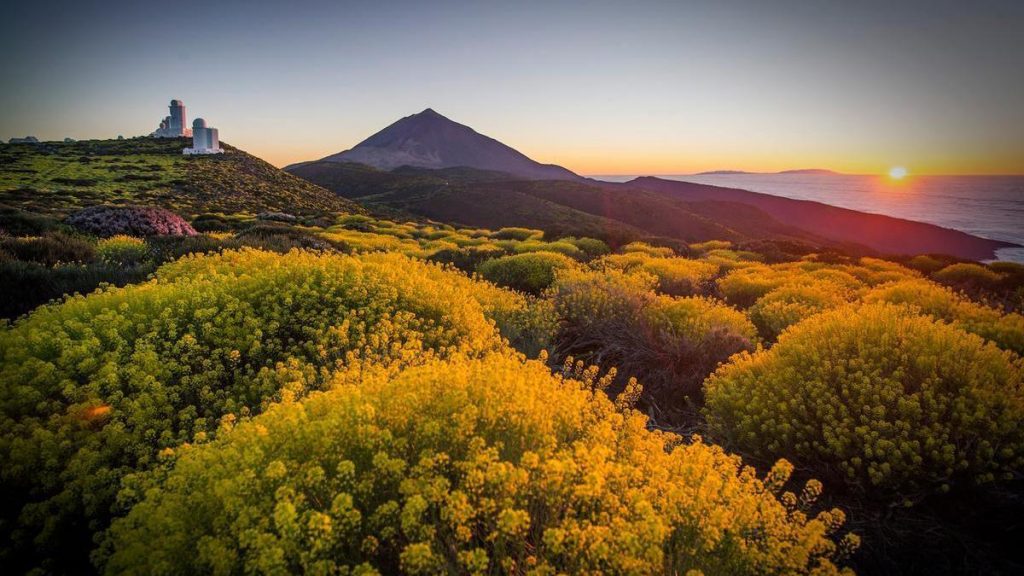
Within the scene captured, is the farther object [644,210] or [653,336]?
Answer: [644,210]

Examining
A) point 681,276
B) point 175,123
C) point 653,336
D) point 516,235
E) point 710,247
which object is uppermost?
point 175,123

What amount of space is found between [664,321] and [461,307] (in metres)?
3.30

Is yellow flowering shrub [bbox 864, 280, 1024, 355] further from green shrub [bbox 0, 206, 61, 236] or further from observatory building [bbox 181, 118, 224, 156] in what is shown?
observatory building [bbox 181, 118, 224, 156]

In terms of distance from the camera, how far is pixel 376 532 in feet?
8.60

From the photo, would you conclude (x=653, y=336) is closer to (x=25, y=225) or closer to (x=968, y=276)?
(x=968, y=276)

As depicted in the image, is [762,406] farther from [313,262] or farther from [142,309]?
[142,309]

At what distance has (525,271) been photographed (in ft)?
40.9

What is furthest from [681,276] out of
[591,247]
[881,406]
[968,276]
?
[968,276]

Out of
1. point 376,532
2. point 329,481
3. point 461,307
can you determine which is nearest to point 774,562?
point 376,532

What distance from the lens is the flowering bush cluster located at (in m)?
15.1

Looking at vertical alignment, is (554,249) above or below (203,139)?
below

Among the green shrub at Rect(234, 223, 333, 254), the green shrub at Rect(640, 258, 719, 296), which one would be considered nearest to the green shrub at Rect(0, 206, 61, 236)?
the green shrub at Rect(234, 223, 333, 254)

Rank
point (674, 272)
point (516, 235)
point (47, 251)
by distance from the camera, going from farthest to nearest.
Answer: point (516, 235), point (674, 272), point (47, 251)

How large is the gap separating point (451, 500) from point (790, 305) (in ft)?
25.3
